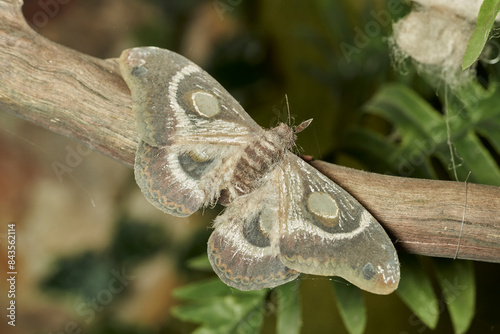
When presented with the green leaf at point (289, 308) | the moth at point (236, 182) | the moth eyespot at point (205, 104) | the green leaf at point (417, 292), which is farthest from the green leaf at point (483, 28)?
the green leaf at point (289, 308)

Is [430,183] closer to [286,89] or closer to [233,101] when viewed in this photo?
[233,101]

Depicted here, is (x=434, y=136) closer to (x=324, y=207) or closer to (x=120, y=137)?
(x=324, y=207)

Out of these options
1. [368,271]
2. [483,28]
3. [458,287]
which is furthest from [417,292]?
[483,28]

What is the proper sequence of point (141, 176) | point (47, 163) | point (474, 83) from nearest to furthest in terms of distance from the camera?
point (141, 176), point (474, 83), point (47, 163)

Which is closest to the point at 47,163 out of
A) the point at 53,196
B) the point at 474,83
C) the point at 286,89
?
the point at 53,196

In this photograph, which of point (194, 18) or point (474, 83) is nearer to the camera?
point (474, 83)

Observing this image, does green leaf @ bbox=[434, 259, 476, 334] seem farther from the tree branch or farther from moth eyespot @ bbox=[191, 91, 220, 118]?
moth eyespot @ bbox=[191, 91, 220, 118]
